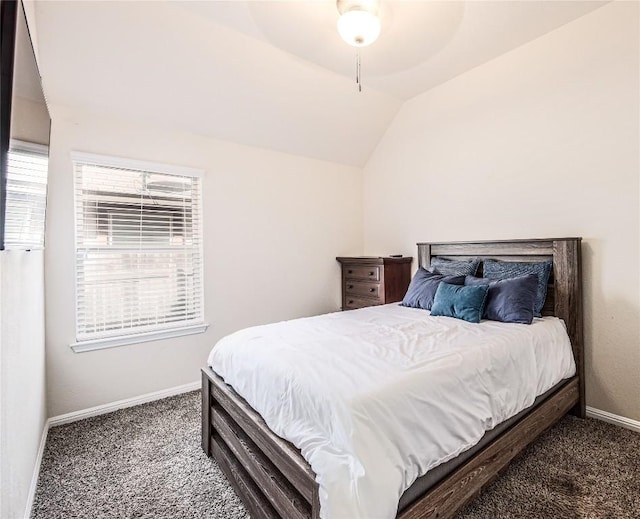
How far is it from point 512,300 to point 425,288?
70 centimetres

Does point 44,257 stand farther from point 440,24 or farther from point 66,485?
point 440,24

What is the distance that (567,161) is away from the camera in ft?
8.18

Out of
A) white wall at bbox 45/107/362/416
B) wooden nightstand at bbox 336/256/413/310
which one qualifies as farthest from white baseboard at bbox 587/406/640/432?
white wall at bbox 45/107/362/416

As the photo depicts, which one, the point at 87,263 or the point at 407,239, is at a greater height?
the point at 407,239

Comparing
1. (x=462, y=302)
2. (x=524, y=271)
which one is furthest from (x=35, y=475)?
(x=524, y=271)

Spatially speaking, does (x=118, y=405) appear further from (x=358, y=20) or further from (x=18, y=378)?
(x=358, y=20)

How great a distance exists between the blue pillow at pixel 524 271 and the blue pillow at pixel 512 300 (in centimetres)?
12

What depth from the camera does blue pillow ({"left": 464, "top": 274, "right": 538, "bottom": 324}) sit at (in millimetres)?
2230

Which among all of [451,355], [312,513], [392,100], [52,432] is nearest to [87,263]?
[52,432]

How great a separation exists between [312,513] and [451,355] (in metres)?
0.92

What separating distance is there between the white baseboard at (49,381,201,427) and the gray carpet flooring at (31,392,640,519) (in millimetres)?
80

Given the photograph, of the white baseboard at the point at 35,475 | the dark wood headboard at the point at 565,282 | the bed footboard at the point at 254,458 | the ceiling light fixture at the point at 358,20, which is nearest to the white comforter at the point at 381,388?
the bed footboard at the point at 254,458

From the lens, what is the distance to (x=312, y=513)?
43.7 inches

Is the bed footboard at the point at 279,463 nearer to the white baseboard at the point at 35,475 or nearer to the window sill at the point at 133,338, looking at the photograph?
the white baseboard at the point at 35,475
